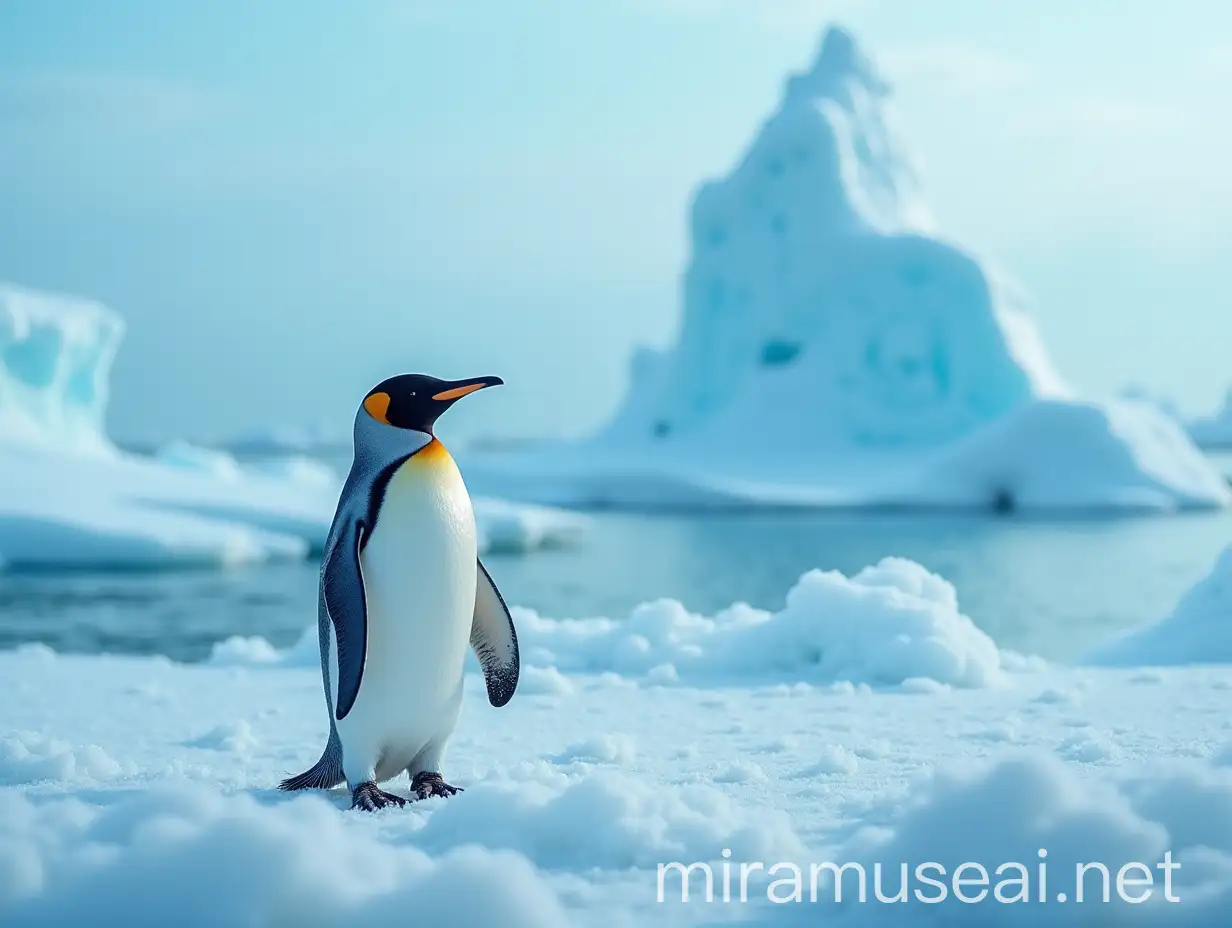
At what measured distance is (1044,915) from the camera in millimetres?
1934

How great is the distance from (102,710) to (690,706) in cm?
220

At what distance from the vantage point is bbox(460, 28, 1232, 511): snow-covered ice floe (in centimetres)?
2450

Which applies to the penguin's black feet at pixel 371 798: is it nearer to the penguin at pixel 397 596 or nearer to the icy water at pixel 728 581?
the penguin at pixel 397 596

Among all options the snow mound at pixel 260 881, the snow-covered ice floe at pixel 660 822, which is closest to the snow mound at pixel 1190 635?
the snow-covered ice floe at pixel 660 822

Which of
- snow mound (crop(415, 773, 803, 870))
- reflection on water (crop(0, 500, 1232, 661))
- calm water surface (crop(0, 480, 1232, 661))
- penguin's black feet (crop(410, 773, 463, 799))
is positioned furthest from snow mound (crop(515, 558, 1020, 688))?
reflection on water (crop(0, 500, 1232, 661))

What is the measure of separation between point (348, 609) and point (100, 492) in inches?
583

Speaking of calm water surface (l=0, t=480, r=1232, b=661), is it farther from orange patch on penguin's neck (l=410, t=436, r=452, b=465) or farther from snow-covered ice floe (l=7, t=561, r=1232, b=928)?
orange patch on penguin's neck (l=410, t=436, r=452, b=465)

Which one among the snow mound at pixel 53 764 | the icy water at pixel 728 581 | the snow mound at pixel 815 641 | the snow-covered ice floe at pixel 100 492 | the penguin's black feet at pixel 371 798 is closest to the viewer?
the penguin's black feet at pixel 371 798

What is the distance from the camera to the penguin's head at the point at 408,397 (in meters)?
3.05

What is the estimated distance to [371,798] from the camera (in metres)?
2.88

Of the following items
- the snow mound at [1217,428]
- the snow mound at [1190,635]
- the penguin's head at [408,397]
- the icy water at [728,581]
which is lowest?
the penguin's head at [408,397]

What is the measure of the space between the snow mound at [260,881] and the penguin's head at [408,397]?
1.15m

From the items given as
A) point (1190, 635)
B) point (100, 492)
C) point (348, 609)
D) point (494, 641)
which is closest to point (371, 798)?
point (348, 609)

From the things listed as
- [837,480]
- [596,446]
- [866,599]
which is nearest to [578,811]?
[866,599]
